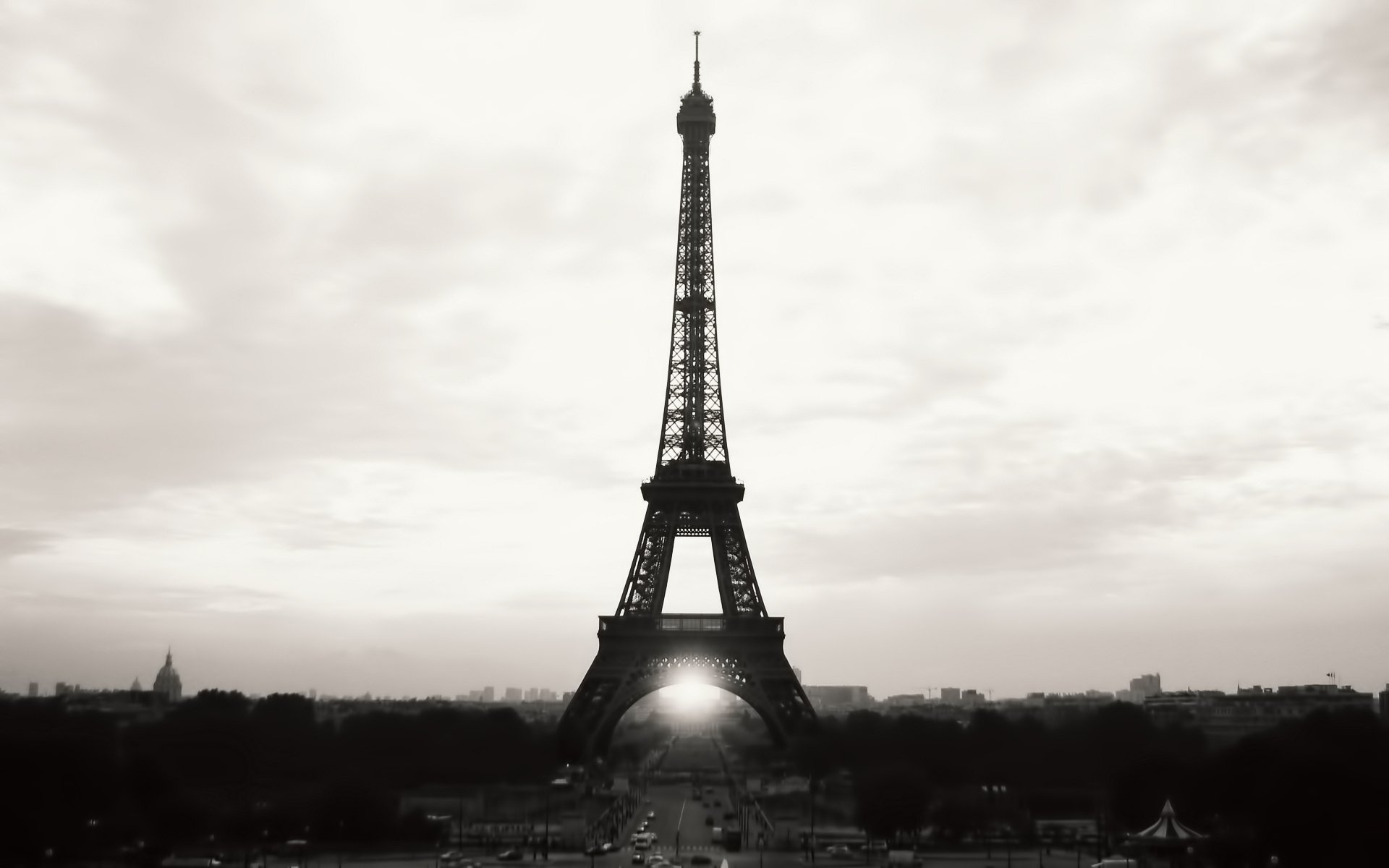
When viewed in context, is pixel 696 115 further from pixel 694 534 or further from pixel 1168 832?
pixel 1168 832

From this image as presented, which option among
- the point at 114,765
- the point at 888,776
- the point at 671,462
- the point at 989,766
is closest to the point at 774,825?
the point at 888,776

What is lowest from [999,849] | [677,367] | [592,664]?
[999,849]

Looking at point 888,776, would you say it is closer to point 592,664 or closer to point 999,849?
point 999,849

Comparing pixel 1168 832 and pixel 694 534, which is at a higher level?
pixel 694 534

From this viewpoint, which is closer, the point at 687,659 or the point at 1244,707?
the point at 687,659

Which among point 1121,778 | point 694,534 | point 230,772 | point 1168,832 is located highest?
point 694,534

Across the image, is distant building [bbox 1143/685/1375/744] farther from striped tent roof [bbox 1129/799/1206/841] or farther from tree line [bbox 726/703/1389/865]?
striped tent roof [bbox 1129/799/1206/841]

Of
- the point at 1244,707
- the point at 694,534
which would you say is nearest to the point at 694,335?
the point at 694,534
